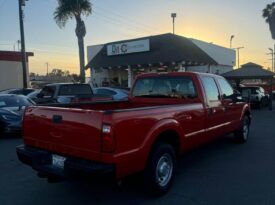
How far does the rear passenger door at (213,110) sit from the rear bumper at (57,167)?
295 centimetres

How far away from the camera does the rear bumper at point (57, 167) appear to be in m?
4.23

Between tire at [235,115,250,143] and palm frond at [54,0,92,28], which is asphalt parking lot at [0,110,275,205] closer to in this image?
tire at [235,115,250,143]

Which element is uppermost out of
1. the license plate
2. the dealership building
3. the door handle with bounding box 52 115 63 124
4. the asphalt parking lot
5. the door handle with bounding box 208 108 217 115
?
the dealership building

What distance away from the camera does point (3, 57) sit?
3064 centimetres

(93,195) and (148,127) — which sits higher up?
(148,127)

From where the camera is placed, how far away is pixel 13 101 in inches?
466

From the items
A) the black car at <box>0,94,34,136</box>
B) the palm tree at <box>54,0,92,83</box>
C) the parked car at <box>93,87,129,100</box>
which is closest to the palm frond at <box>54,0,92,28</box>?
the palm tree at <box>54,0,92,83</box>

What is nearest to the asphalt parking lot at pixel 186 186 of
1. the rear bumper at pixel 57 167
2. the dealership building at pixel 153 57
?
the rear bumper at pixel 57 167

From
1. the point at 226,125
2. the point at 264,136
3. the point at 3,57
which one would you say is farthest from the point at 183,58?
the point at 226,125

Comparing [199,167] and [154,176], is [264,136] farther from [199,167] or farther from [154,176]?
[154,176]

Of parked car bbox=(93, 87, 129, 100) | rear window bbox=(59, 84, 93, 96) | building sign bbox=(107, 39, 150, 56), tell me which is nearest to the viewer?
rear window bbox=(59, 84, 93, 96)

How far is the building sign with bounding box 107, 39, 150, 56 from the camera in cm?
3148

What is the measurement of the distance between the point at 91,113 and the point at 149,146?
996mm

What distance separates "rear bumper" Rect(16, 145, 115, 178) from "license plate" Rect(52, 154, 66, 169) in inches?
1.6
